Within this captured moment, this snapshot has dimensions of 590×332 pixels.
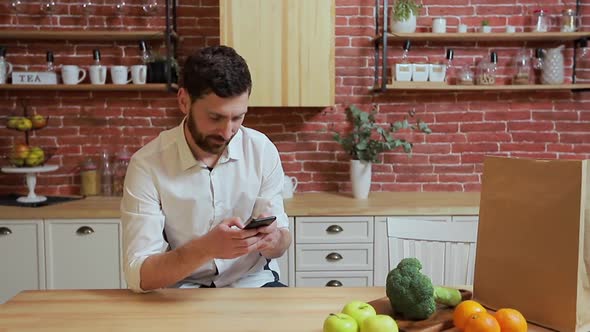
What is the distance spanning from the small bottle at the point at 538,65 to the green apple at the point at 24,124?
2.98 meters

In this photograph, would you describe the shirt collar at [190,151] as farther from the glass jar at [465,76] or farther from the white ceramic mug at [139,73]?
the glass jar at [465,76]

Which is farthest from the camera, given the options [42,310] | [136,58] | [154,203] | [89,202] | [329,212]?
[136,58]

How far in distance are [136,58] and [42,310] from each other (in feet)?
7.21

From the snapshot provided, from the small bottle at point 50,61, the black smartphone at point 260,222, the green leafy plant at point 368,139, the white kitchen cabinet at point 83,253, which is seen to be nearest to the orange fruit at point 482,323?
the black smartphone at point 260,222

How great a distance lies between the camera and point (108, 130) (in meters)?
3.39

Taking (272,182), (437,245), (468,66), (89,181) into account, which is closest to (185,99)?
(272,182)

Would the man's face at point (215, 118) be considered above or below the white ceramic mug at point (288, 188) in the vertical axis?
above

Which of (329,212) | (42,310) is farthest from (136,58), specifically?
(42,310)

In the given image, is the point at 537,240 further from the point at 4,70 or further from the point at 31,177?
the point at 4,70

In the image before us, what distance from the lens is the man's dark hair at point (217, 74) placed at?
64.9 inches

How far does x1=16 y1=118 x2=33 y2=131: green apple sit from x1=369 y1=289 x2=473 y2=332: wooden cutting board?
8.00ft

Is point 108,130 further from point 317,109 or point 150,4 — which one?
point 317,109

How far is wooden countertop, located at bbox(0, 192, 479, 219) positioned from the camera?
2.82 metres

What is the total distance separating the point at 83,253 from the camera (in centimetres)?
285
